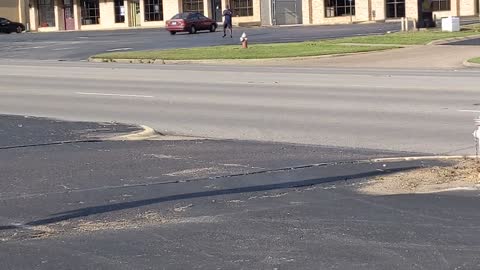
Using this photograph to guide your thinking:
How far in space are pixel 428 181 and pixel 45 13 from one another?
86.1m

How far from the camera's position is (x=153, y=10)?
8581cm

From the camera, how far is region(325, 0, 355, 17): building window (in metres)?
74.5

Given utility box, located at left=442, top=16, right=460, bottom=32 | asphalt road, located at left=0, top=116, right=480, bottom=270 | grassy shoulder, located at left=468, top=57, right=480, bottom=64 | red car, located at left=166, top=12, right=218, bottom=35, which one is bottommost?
asphalt road, located at left=0, top=116, right=480, bottom=270

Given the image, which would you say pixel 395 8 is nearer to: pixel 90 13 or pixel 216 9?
pixel 216 9

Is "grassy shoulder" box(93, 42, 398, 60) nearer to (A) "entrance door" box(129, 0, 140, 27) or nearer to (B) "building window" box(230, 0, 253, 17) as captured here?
(B) "building window" box(230, 0, 253, 17)

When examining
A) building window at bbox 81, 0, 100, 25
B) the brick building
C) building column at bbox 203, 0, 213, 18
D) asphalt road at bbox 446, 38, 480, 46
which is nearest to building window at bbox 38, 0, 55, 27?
the brick building

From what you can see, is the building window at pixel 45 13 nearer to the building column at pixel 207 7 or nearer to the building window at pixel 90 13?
the building window at pixel 90 13

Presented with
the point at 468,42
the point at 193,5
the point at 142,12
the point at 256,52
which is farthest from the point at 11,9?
the point at 468,42

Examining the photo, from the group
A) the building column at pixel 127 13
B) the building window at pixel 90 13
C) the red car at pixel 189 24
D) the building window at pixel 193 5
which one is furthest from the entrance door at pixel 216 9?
the red car at pixel 189 24

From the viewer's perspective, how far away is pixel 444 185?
10.0m

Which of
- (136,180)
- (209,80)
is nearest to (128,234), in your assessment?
(136,180)

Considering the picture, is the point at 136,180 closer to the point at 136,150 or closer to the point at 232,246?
the point at 136,150

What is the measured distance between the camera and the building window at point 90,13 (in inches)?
3515

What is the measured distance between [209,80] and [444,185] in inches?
640
